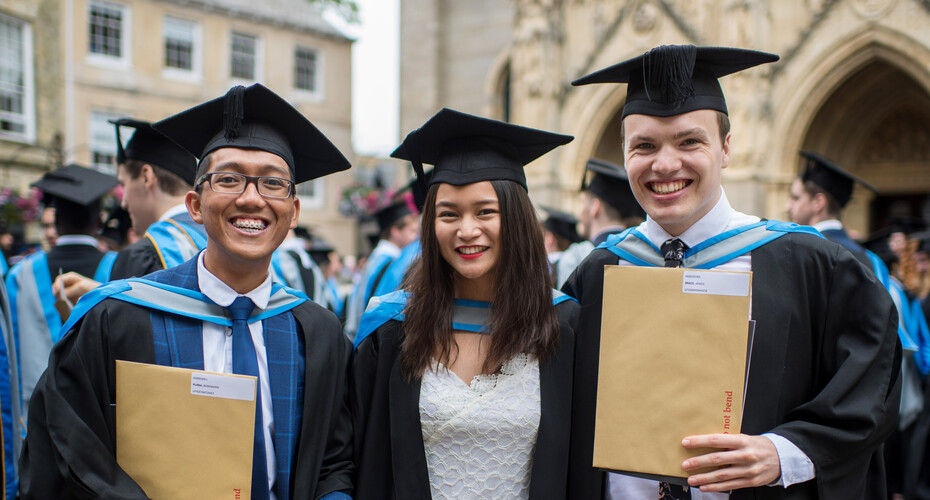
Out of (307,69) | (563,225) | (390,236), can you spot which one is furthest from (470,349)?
(307,69)

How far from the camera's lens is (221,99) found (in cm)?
219

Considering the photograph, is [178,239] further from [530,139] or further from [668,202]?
[668,202]

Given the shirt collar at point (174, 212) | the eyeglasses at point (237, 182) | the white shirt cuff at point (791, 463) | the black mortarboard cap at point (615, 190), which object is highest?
the black mortarboard cap at point (615, 190)

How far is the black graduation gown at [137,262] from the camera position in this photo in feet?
10.0

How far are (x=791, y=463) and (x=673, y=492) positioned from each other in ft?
1.26

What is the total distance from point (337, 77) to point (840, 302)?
23345 millimetres

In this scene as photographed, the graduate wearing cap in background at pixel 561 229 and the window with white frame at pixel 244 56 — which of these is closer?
the graduate wearing cap in background at pixel 561 229

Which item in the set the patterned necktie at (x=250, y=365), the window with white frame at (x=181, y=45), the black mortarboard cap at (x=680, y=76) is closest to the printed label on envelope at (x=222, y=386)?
the patterned necktie at (x=250, y=365)

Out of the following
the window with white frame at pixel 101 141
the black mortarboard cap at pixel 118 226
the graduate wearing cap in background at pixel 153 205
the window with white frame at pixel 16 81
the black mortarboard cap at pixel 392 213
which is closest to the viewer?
the graduate wearing cap in background at pixel 153 205

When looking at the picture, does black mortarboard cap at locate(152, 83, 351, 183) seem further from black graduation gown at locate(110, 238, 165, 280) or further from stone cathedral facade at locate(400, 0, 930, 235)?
stone cathedral facade at locate(400, 0, 930, 235)

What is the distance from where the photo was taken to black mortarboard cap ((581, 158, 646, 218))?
4.74 m

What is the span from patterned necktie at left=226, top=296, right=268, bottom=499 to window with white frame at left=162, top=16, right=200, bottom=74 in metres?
20.3

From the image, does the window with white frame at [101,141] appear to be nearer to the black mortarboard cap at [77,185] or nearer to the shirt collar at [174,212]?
the black mortarboard cap at [77,185]

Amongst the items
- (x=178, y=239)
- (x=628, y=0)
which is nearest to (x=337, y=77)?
(x=628, y=0)
